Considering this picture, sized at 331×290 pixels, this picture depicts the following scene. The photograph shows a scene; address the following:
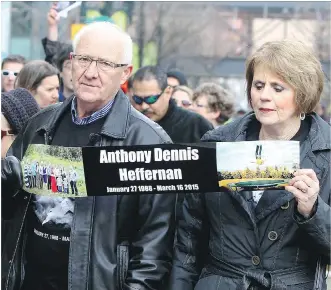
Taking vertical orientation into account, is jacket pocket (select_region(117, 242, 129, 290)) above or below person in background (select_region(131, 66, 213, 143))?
below

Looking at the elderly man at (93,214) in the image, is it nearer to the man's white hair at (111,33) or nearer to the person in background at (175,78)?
the man's white hair at (111,33)

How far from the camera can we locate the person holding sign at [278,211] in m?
3.75

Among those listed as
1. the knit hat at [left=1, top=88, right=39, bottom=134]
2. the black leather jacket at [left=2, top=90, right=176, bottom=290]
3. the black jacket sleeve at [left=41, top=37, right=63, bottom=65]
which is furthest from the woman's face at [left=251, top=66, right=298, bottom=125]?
the black jacket sleeve at [left=41, top=37, right=63, bottom=65]

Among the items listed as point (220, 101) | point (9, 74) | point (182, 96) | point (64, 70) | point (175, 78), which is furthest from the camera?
point (175, 78)

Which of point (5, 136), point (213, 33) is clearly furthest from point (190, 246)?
point (213, 33)

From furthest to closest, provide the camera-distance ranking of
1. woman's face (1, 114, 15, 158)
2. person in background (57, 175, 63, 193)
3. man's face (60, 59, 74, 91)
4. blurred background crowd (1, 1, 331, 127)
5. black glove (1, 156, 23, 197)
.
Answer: blurred background crowd (1, 1, 331, 127) → man's face (60, 59, 74, 91) → woman's face (1, 114, 15, 158) → black glove (1, 156, 23, 197) → person in background (57, 175, 63, 193)

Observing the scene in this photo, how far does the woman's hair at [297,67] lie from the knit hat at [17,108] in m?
1.51

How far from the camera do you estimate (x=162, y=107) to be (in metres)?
7.79

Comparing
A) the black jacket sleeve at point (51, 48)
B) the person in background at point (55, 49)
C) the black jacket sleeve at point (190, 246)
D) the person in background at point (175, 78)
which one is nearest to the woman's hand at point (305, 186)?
the black jacket sleeve at point (190, 246)

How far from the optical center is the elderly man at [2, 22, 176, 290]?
3900 millimetres

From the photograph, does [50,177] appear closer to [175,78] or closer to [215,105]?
[215,105]

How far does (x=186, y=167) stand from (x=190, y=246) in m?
0.54

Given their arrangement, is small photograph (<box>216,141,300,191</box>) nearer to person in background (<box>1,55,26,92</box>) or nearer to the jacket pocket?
the jacket pocket

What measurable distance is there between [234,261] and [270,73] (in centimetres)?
83
